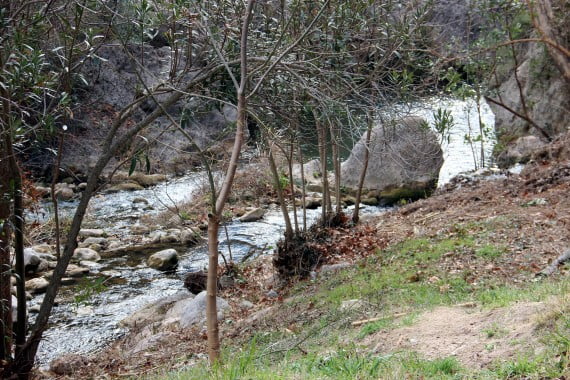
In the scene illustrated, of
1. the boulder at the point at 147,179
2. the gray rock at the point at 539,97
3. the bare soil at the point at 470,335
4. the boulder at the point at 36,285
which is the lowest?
the bare soil at the point at 470,335

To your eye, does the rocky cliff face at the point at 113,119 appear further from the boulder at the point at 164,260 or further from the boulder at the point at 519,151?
the boulder at the point at 519,151

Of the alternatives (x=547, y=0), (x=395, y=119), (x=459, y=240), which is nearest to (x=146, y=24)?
(x=395, y=119)

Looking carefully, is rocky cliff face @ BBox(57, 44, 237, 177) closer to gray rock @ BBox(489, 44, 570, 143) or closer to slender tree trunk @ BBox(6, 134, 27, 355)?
slender tree trunk @ BBox(6, 134, 27, 355)

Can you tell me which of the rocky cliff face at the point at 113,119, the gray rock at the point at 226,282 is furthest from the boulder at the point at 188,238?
the gray rock at the point at 226,282

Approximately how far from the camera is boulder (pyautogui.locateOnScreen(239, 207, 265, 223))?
1595 cm

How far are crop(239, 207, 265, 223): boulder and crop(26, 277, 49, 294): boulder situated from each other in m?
5.63

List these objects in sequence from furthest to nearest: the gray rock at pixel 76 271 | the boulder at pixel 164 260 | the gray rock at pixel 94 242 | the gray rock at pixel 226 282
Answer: the gray rock at pixel 94 242 → the boulder at pixel 164 260 → the gray rock at pixel 76 271 → the gray rock at pixel 226 282

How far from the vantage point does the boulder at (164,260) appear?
12531 mm

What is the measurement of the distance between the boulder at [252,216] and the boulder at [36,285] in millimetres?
5635

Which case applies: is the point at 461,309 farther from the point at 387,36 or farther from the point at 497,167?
the point at 497,167

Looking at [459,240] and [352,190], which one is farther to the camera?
[352,190]

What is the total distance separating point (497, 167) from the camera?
57.0ft

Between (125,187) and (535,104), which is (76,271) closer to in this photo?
(125,187)

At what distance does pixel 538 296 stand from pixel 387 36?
409 centimetres
